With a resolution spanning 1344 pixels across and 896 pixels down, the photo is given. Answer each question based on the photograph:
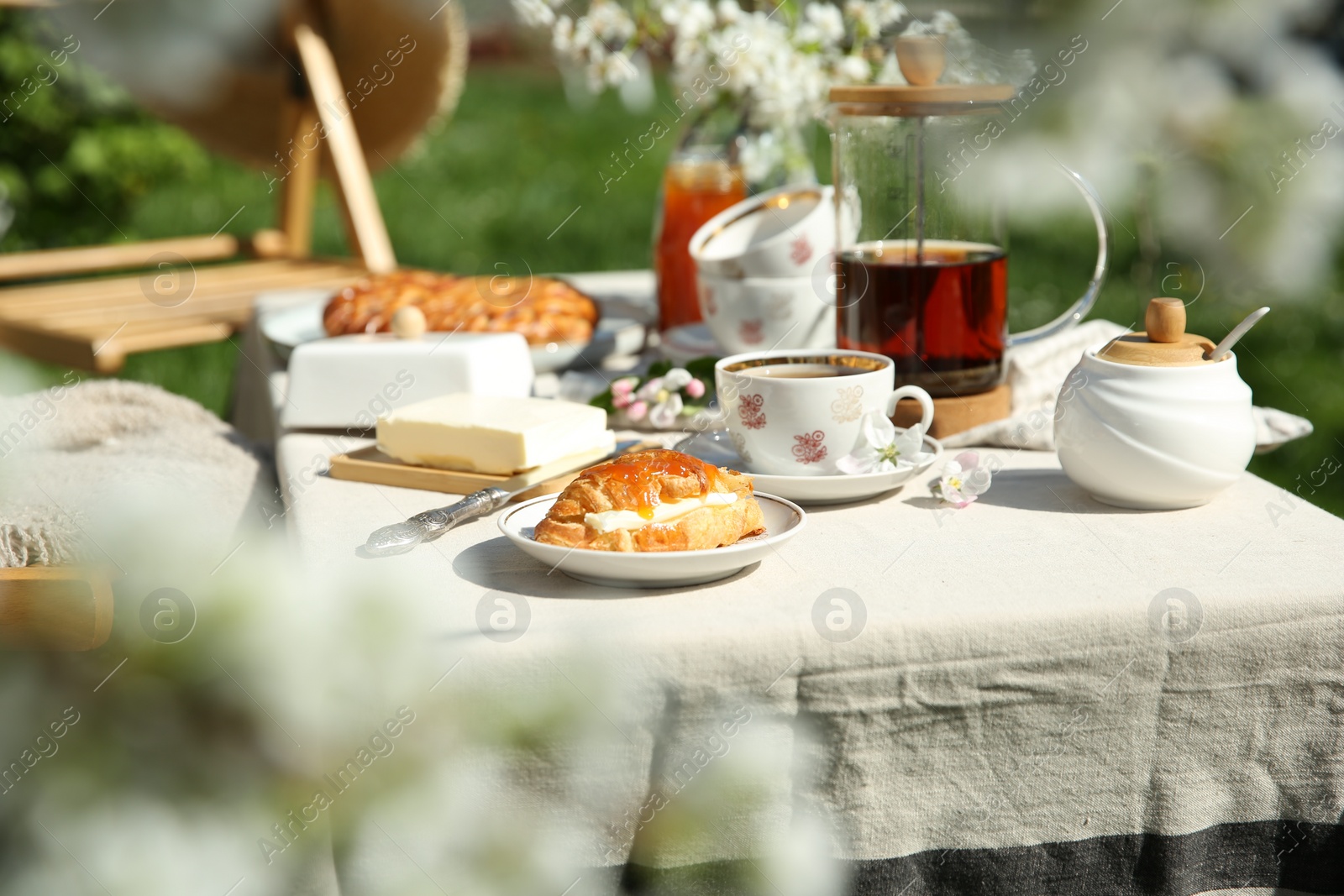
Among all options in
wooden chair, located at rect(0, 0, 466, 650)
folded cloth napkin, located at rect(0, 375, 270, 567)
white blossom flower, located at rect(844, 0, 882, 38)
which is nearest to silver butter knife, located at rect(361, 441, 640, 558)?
folded cloth napkin, located at rect(0, 375, 270, 567)

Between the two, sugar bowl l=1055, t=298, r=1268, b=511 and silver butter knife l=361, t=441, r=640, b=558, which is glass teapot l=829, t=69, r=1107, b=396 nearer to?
sugar bowl l=1055, t=298, r=1268, b=511

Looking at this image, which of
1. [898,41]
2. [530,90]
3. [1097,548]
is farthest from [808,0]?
[530,90]

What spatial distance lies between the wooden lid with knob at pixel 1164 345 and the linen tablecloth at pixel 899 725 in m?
0.15

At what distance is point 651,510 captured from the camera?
790mm

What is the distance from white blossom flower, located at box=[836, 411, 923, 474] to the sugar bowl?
0.13 m

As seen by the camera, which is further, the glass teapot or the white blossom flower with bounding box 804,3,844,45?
the white blossom flower with bounding box 804,3,844,45

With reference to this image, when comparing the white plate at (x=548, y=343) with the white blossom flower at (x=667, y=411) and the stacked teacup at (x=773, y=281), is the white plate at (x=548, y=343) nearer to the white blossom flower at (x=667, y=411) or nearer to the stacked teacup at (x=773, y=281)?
the stacked teacup at (x=773, y=281)

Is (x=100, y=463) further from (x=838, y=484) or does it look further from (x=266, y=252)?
(x=266, y=252)

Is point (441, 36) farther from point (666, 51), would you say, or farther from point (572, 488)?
point (572, 488)

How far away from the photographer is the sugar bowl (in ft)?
2.88

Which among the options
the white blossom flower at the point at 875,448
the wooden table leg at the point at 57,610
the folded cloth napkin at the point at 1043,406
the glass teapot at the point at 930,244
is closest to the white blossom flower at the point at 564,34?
the glass teapot at the point at 930,244

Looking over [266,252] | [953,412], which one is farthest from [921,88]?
[266,252]

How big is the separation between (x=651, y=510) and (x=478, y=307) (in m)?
0.73

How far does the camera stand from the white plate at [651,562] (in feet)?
2.44
